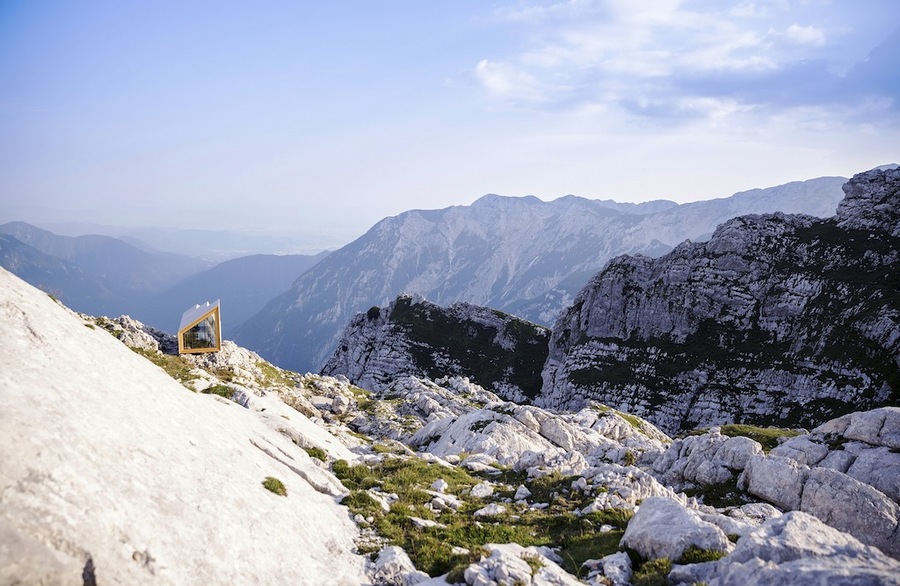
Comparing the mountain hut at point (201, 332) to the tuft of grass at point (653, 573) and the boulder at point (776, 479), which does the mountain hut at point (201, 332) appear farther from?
the boulder at point (776, 479)

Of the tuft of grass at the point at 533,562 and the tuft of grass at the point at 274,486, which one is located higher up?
the tuft of grass at the point at 274,486

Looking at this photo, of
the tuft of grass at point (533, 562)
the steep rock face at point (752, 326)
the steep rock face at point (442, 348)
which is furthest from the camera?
the steep rock face at point (442, 348)

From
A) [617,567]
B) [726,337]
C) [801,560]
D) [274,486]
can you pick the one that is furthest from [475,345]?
[801,560]

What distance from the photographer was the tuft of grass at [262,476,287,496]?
50.0 ft

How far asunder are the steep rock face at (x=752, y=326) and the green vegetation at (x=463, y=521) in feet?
308

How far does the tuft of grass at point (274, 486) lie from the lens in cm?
1525

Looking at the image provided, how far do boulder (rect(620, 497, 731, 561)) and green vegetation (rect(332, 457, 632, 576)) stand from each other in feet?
4.19

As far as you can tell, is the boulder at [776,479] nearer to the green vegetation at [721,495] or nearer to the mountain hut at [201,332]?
the green vegetation at [721,495]

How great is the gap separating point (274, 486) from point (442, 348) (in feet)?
449

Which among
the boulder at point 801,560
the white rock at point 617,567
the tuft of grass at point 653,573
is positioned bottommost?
the white rock at point 617,567

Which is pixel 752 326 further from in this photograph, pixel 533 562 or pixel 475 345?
pixel 533 562

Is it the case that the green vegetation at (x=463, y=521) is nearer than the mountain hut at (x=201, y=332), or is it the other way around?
the green vegetation at (x=463, y=521)

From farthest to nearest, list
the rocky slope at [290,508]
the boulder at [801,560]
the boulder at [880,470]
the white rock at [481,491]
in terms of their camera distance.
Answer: the boulder at [880,470] < the white rock at [481,491] < the rocky slope at [290,508] < the boulder at [801,560]

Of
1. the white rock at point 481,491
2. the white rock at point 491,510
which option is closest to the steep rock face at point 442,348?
the white rock at point 481,491
